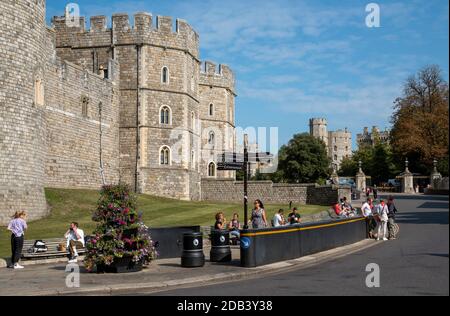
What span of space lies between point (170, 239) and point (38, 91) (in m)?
15.0

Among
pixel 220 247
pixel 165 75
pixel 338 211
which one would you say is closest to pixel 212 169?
pixel 165 75

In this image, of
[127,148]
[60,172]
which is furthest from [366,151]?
[60,172]

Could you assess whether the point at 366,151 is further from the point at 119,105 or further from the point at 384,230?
the point at 384,230

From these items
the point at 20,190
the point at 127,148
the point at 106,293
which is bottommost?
the point at 106,293

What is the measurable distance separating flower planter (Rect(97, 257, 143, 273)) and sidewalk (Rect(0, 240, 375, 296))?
0.94ft

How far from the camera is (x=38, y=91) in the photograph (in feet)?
101

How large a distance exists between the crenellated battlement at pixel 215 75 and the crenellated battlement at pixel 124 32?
525 inches

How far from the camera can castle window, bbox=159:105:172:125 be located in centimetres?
4703

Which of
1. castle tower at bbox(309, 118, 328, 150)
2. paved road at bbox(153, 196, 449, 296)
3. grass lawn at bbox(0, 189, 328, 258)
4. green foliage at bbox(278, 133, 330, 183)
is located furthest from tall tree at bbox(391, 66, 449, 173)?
castle tower at bbox(309, 118, 328, 150)

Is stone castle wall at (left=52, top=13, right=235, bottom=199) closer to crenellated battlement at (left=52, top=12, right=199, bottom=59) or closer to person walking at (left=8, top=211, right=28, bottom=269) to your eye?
crenellated battlement at (left=52, top=12, right=199, bottom=59)

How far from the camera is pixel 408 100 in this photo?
74.8 meters

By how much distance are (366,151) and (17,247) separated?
98927 millimetres

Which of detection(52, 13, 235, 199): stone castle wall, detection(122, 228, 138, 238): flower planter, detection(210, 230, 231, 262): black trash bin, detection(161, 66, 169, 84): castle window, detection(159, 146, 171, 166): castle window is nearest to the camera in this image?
detection(122, 228, 138, 238): flower planter

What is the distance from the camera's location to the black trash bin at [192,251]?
16297 mm
